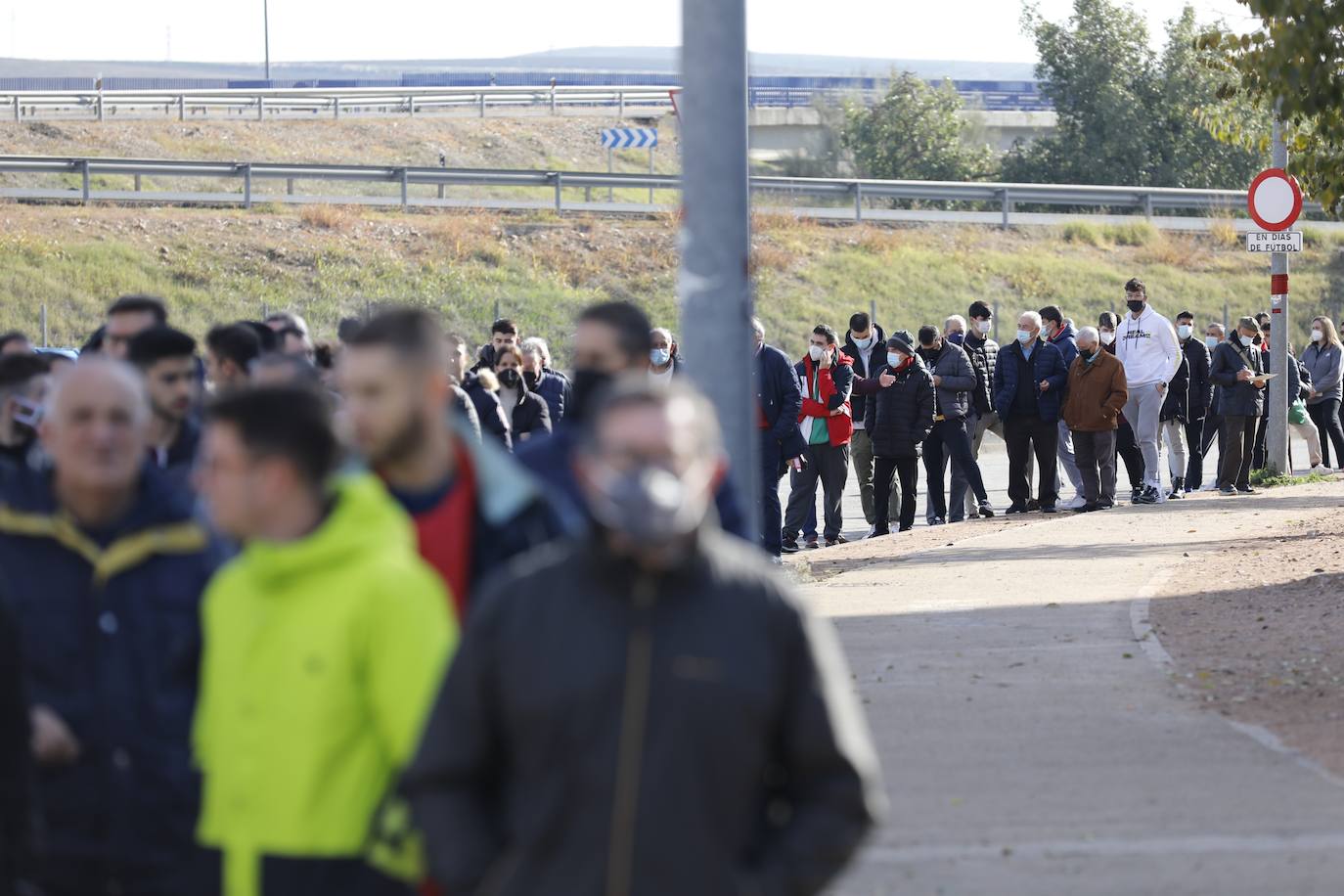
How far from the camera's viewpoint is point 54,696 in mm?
4500

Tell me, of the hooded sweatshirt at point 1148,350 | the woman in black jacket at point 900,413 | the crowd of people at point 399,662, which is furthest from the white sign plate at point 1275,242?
the crowd of people at point 399,662

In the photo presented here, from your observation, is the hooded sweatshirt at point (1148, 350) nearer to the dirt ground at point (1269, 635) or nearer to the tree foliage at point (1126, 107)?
the dirt ground at point (1269, 635)

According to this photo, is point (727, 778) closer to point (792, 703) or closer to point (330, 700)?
point (792, 703)

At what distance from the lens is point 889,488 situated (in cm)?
1877

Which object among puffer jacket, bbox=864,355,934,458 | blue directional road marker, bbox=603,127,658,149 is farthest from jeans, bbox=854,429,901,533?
blue directional road marker, bbox=603,127,658,149

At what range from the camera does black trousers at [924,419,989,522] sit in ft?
62.6

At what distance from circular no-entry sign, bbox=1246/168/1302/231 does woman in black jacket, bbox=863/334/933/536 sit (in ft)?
15.3

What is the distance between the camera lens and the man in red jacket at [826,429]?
700 inches

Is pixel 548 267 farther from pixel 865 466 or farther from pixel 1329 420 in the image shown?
pixel 865 466

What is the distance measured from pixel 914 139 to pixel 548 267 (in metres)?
23.2

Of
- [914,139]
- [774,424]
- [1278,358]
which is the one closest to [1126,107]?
[914,139]

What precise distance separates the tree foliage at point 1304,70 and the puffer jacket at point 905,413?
14.4 feet

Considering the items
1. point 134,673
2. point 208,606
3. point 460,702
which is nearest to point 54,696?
point 134,673

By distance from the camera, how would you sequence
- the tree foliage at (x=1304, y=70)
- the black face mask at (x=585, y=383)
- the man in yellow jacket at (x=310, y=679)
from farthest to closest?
the tree foliage at (x=1304, y=70), the black face mask at (x=585, y=383), the man in yellow jacket at (x=310, y=679)
